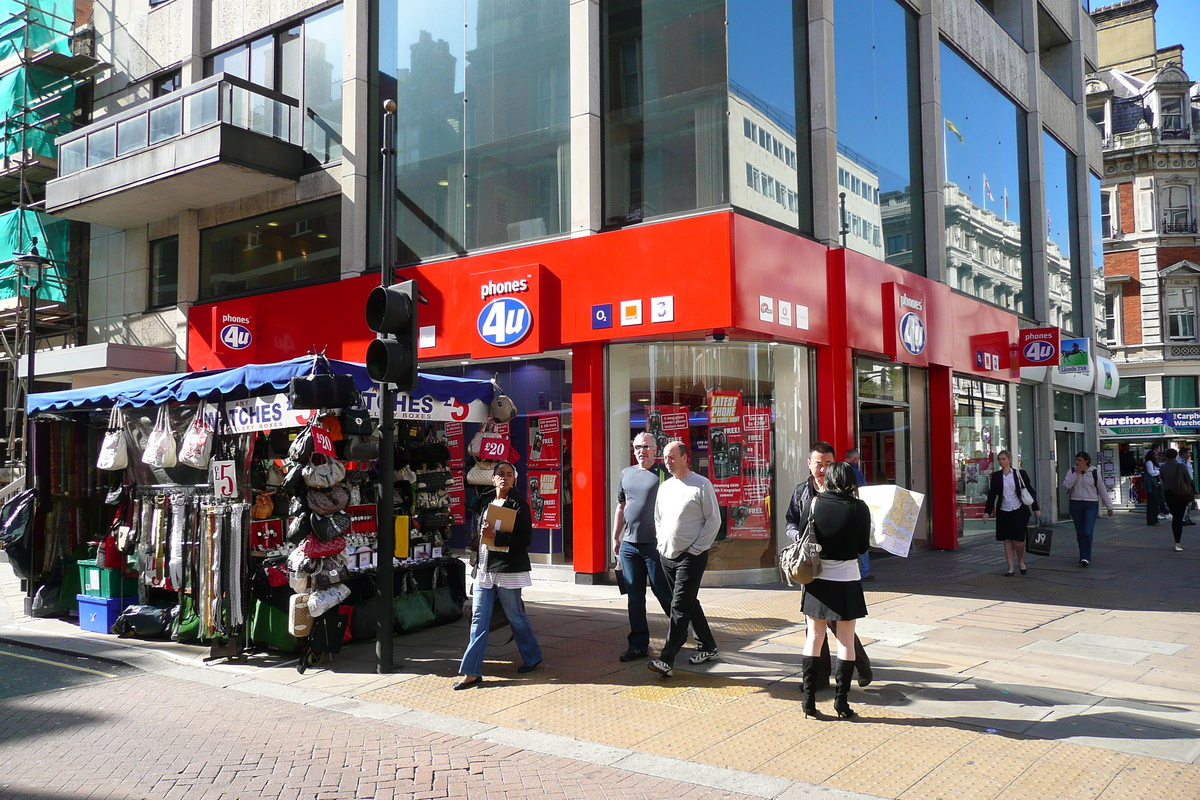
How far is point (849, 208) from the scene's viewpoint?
45.1 ft

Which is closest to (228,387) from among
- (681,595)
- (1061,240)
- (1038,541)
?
(681,595)

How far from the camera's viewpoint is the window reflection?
71.7 ft

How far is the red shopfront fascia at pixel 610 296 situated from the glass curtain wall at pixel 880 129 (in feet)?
6.38

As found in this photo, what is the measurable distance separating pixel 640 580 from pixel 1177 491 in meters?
13.7

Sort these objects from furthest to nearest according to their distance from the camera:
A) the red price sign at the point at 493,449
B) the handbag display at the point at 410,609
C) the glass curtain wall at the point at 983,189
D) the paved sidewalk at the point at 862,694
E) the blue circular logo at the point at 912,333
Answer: the glass curtain wall at the point at 983,189 < the blue circular logo at the point at 912,333 < the red price sign at the point at 493,449 < the handbag display at the point at 410,609 < the paved sidewalk at the point at 862,694

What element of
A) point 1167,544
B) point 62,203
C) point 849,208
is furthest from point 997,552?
point 62,203

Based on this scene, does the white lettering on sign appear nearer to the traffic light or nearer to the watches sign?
the traffic light

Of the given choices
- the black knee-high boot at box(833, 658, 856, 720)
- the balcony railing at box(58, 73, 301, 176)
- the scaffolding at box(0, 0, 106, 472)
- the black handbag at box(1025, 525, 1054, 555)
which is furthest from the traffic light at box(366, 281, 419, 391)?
the scaffolding at box(0, 0, 106, 472)

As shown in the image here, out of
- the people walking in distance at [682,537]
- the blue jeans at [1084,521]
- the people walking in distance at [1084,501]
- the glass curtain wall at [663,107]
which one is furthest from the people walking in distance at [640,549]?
the blue jeans at [1084,521]

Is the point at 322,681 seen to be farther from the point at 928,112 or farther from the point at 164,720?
the point at 928,112

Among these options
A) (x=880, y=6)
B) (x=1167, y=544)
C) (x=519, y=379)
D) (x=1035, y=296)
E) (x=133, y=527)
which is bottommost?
(x=1167, y=544)

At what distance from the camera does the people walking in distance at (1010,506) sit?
12.5 meters

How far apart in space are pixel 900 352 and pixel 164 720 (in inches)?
460

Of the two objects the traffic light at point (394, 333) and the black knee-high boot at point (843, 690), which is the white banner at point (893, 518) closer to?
the black knee-high boot at point (843, 690)
